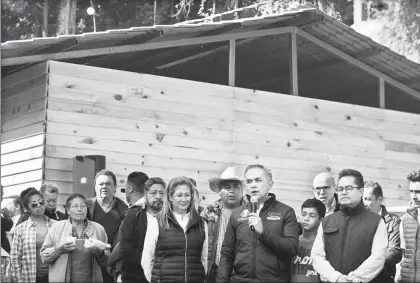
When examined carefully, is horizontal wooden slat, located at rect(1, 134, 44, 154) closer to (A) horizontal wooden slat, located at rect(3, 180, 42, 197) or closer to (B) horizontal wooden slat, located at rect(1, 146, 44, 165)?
(B) horizontal wooden slat, located at rect(1, 146, 44, 165)

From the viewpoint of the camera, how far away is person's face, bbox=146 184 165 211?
9078mm

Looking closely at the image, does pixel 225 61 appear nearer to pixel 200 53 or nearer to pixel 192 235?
pixel 200 53

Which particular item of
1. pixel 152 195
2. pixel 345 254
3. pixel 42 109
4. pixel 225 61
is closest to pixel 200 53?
pixel 225 61

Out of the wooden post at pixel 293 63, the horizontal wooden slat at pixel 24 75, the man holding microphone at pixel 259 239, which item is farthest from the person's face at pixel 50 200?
the wooden post at pixel 293 63

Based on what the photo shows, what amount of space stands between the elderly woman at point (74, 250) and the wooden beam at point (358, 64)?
259 inches

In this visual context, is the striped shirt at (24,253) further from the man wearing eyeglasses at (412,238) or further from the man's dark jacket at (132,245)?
the man wearing eyeglasses at (412,238)

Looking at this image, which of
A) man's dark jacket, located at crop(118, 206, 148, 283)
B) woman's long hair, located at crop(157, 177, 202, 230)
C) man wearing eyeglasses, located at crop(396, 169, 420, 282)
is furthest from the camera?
man's dark jacket, located at crop(118, 206, 148, 283)

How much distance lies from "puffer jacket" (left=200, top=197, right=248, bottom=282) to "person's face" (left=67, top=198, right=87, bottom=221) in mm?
1267

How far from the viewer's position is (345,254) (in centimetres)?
768

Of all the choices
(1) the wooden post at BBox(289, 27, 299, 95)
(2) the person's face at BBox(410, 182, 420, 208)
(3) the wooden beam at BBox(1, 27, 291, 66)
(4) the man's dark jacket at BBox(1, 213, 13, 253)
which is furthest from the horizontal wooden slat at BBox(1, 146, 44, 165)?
(2) the person's face at BBox(410, 182, 420, 208)

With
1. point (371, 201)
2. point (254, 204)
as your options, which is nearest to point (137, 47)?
point (371, 201)

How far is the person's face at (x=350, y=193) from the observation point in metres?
7.84

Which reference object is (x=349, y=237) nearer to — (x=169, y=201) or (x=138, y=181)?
(x=169, y=201)

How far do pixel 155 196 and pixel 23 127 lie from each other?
16.3ft
